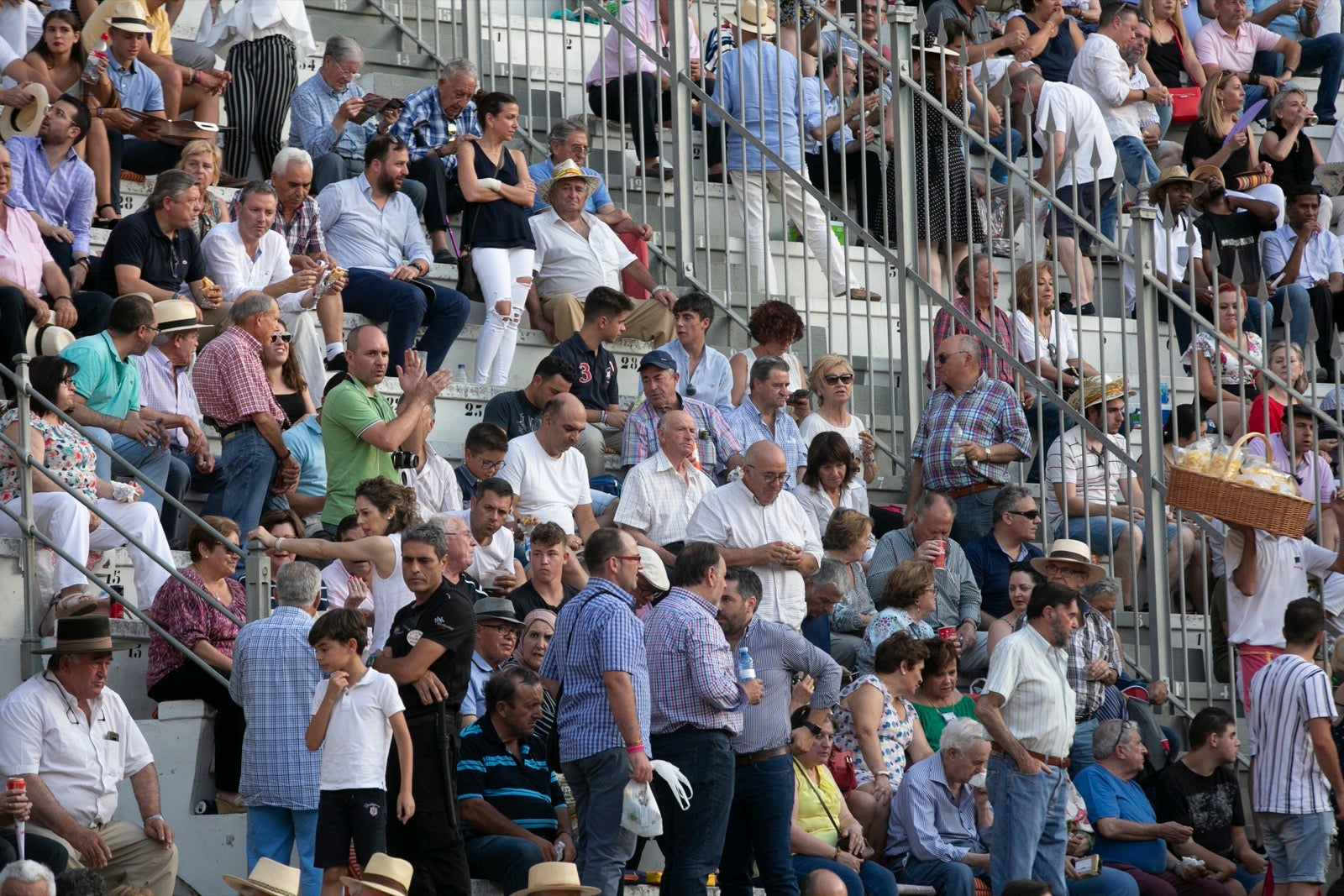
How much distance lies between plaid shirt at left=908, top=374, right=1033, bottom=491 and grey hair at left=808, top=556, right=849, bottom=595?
43.7 inches

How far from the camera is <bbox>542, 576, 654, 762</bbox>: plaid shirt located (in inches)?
349

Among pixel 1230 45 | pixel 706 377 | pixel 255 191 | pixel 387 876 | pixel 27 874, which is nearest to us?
pixel 27 874

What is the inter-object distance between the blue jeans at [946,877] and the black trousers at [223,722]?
303 cm

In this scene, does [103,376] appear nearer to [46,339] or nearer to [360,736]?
[46,339]

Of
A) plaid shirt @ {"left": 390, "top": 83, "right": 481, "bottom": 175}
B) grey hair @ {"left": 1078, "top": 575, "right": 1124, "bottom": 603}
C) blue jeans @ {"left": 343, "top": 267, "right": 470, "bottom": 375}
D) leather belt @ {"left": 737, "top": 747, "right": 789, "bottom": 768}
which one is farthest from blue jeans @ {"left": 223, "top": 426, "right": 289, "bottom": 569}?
grey hair @ {"left": 1078, "top": 575, "right": 1124, "bottom": 603}

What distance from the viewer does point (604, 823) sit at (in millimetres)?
8906

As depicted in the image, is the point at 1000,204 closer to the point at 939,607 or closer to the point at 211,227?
the point at 939,607

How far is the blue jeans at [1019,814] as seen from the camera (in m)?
9.77

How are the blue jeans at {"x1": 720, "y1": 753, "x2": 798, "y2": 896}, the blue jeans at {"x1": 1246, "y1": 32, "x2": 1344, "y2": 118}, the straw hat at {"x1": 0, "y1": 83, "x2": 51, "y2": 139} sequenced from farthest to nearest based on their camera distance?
the blue jeans at {"x1": 1246, "y1": 32, "x2": 1344, "y2": 118} < the straw hat at {"x1": 0, "y1": 83, "x2": 51, "y2": 139} < the blue jeans at {"x1": 720, "y1": 753, "x2": 798, "y2": 896}

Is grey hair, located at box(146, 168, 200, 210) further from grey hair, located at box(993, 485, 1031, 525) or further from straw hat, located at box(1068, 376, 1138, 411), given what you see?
straw hat, located at box(1068, 376, 1138, 411)

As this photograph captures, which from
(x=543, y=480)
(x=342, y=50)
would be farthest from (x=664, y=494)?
(x=342, y=50)

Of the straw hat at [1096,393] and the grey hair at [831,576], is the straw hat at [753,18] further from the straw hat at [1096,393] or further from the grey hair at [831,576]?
the grey hair at [831,576]

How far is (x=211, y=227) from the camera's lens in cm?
1244

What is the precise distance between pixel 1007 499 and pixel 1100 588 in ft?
2.47
